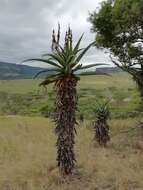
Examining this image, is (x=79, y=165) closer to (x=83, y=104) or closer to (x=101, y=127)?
(x=101, y=127)

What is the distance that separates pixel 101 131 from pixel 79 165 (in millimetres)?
5327

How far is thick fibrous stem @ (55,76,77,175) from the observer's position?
1317 centimetres

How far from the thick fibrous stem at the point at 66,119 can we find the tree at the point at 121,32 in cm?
904

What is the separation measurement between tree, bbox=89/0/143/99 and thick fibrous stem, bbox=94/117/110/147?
3.52 metres

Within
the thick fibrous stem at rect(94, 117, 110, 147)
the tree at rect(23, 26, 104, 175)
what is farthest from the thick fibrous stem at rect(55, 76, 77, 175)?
the thick fibrous stem at rect(94, 117, 110, 147)

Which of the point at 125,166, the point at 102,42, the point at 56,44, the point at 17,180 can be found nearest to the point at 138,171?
the point at 125,166

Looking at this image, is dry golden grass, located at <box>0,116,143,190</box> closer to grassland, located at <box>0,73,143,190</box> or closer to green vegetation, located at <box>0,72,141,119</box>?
grassland, located at <box>0,73,143,190</box>

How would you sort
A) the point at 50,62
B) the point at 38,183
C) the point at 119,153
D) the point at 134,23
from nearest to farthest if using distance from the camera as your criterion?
the point at 38,183 < the point at 50,62 < the point at 119,153 < the point at 134,23

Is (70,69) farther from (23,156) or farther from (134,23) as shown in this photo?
(134,23)

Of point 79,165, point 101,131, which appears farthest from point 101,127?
point 79,165

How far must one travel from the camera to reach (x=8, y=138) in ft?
73.0

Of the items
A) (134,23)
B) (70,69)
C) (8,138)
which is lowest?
(8,138)

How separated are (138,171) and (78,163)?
2.40 metres

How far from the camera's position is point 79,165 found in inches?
575
